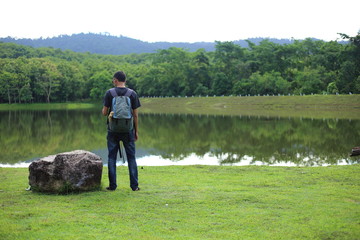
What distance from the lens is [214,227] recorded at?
16.1ft

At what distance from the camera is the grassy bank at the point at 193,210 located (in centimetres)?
466

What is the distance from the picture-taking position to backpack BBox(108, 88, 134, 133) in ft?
22.8

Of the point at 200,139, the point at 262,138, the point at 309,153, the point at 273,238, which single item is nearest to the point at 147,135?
the point at 200,139

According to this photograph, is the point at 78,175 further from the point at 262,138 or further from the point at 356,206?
the point at 262,138

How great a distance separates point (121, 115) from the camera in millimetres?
6941

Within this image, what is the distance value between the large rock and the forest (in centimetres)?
6388

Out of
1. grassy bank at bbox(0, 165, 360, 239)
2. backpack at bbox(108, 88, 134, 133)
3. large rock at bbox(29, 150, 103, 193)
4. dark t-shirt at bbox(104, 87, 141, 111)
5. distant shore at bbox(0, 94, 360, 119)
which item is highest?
dark t-shirt at bbox(104, 87, 141, 111)

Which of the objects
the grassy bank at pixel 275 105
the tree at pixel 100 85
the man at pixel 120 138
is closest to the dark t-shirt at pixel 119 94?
the man at pixel 120 138

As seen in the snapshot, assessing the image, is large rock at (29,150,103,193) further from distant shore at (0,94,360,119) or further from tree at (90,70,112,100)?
tree at (90,70,112,100)

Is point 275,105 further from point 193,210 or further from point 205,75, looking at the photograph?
point 193,210

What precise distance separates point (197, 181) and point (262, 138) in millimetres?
13870

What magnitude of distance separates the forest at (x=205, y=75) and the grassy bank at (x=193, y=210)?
62416 mm

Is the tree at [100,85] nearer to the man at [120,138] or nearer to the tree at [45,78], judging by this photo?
the tree at [45,78]

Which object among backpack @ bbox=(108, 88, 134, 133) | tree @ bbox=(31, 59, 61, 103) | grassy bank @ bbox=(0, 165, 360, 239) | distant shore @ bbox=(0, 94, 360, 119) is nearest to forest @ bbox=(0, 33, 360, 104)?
tree @ bbox=(31, 59, 61, 103)
